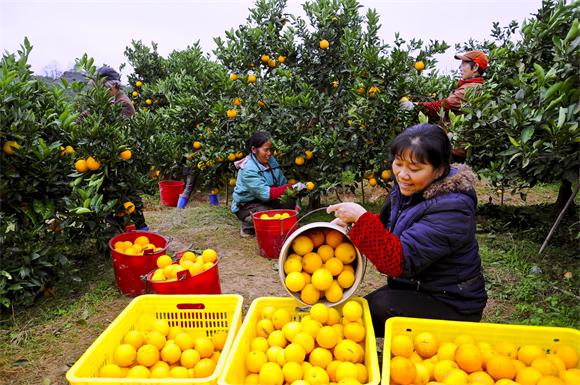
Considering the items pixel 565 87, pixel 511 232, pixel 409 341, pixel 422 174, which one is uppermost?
pixel 565 87

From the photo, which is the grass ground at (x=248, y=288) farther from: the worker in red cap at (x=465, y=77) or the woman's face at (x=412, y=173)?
the woman's face at (x=412, y=173)

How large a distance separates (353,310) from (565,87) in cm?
184

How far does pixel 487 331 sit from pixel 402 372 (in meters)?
0.50

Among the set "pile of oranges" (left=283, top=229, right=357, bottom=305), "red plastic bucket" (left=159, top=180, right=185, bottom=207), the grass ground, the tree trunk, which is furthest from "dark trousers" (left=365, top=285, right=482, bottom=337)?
"red plastic bucket" (left=159, top=180, right=185, bottom=207)

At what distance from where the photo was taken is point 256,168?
15.5ft

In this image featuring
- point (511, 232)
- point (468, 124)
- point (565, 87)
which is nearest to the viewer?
point (565, 87)

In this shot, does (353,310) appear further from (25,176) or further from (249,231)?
(249,231)

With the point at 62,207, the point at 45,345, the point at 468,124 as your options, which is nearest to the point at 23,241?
the point at 62,207

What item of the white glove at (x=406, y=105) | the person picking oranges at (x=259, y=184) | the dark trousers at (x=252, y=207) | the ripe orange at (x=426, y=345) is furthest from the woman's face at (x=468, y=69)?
the ripe orange at (x=426, y=345)

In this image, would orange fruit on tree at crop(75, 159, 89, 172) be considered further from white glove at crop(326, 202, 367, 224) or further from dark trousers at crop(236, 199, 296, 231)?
white glove at crop(326, 202, 367, 224)

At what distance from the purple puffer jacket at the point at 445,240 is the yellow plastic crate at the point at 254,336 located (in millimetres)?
327

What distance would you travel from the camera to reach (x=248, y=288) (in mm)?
3561

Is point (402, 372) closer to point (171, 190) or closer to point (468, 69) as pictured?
point (468, 69)

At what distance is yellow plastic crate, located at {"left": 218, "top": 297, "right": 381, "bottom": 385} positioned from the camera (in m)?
1.52
